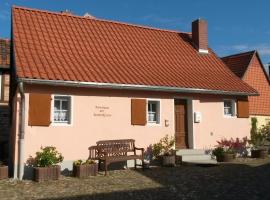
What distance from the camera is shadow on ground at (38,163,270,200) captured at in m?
8.82

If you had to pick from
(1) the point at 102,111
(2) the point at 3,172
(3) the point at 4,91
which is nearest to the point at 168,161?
(1) the point at 102,111

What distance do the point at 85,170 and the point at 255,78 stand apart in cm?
1792

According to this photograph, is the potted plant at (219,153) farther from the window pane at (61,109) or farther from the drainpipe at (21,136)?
the drainpipe at (21,136)

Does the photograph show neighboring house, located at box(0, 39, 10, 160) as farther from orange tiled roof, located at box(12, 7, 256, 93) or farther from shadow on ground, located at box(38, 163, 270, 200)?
shadow on ground, located at box(38, 163, 270, 200)

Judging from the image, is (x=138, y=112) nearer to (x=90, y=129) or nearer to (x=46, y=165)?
(x=90, y=129)

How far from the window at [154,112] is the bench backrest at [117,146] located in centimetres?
150

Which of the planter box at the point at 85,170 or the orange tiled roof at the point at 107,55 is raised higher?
the orange tiled roof at the point at 107,55

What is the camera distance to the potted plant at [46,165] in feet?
36.5

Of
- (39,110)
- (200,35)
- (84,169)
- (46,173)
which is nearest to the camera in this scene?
(46,173)

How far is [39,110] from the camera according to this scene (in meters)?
11.9

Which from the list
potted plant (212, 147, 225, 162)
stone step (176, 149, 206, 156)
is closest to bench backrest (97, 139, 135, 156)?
stone step (176, 149, 206, 156)

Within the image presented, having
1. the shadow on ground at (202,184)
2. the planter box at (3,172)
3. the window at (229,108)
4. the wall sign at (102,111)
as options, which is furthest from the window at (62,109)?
the window at (229,108)

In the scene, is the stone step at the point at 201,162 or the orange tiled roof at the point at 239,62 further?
the orange tiled roof at the point at 239,62

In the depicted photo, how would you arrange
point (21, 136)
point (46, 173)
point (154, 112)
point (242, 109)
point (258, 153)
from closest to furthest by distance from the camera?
1. point (46, 173)
2. point (21, 136)
3. point (154, 112)
4. point (258, 153)
5. point (242, 109)
